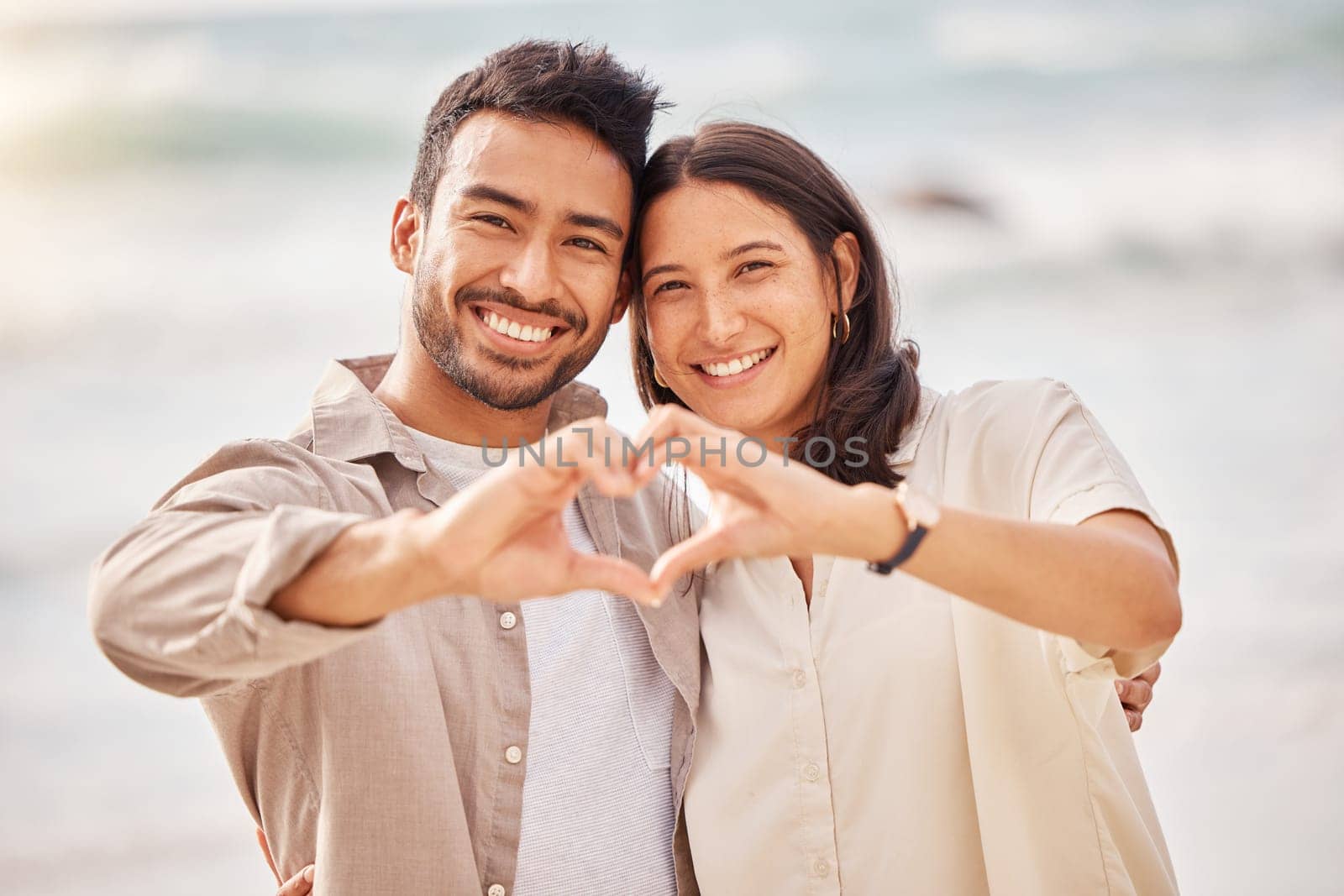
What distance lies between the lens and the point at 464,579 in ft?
3.91

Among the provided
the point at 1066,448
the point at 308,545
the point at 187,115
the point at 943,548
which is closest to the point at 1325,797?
the point at 1066,448

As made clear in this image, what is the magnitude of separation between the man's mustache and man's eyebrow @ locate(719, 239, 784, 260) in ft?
1.06

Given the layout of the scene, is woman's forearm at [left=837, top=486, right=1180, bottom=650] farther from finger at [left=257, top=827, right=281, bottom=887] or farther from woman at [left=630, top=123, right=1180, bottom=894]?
finger at [left=257, top=827, right=281, bottom=887]

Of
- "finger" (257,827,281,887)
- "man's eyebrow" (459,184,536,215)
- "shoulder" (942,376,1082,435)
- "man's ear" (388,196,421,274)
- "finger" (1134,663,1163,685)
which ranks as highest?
"man's ear" (388,196,421,274)

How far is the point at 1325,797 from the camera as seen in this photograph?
369cm

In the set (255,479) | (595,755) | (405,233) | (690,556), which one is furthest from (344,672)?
(405,233)

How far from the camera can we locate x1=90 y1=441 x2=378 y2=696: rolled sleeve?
118cm

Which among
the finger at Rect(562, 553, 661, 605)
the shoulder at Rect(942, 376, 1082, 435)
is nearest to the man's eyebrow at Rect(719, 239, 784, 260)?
the shoulder at Rect(942, 376, 1082, 435)

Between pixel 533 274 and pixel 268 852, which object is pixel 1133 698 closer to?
pixel 533 274

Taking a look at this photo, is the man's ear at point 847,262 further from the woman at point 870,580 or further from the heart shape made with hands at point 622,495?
the heart shape made with hands at point 622,495

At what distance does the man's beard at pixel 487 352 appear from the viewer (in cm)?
213

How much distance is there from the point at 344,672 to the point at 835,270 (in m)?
1.21

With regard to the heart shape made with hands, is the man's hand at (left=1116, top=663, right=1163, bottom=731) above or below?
below

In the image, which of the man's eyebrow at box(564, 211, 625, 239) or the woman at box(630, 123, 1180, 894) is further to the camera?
the man's eyebrow at box(564, 211, 625, 239)
